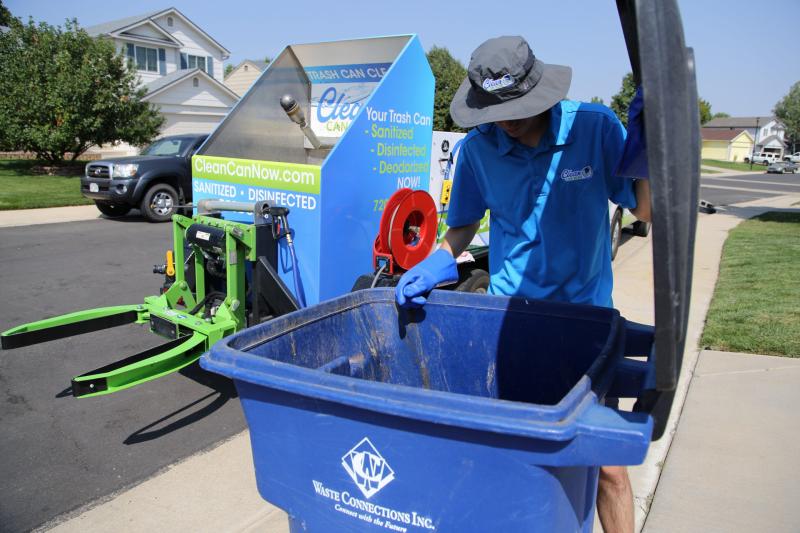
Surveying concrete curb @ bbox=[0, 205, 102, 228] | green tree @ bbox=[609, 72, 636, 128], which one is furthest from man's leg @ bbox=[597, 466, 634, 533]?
green tree @ bbox=[609, 72, 636, 128]

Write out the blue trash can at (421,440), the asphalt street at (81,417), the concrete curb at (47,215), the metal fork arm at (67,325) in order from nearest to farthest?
the blue trash can at (421,440) → the asphalt street at (81,417) → the metal fork arm at (67,325) → the concrete curb at (47,215)

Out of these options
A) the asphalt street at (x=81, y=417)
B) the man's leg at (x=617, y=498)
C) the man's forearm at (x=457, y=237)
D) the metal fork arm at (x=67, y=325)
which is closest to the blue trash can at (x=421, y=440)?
the man's leg at (x=617, y=498)

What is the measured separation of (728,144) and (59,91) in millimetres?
93558

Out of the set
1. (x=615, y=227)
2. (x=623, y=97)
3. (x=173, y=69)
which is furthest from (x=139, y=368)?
(x=623, y=97)

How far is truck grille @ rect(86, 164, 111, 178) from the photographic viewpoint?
12.0m

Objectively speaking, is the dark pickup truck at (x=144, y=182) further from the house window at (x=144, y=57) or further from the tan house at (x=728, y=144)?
the tan house at (x=728, y=144)

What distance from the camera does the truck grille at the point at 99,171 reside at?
12023 millimetres

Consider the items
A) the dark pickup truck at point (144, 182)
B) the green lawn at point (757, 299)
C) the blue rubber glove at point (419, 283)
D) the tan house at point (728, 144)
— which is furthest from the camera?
the tan house at point (728, 144)

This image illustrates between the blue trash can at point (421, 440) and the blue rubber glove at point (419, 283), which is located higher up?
the blue rubber glove at point (419, 283)

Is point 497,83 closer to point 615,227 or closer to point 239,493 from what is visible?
point 239,493

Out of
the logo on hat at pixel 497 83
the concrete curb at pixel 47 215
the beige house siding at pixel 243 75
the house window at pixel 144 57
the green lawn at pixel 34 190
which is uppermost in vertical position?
the beige house siding at pixel 243 75

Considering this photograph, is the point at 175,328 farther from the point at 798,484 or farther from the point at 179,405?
the point at 798,484

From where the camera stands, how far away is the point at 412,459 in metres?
1.40

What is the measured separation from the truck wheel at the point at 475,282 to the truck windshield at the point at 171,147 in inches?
377
